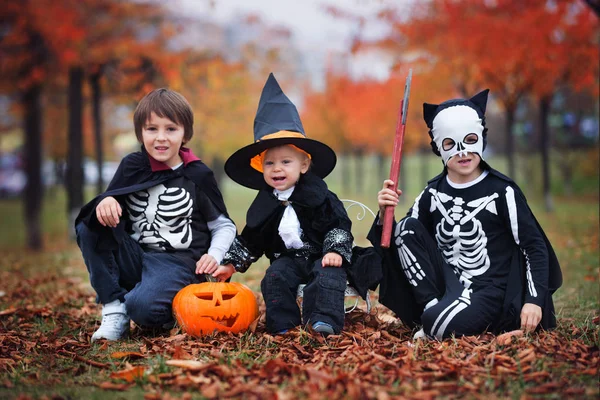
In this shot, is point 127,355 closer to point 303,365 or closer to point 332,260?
point 303,365

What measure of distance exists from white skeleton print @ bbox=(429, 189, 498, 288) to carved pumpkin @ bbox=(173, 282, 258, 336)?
1378 mm

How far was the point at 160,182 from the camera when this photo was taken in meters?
4.36

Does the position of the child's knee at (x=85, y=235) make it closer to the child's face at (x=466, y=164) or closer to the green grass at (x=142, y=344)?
the green grass at (x=142, y=344)

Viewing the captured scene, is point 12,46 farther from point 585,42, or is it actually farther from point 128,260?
point 585,42

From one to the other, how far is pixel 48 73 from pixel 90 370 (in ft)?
36.1

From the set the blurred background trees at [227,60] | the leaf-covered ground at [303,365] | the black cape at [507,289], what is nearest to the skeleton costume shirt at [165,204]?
the leaf-covered ground at [303,365]

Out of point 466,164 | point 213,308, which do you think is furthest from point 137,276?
point 466,164

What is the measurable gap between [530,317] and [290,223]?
163 cm

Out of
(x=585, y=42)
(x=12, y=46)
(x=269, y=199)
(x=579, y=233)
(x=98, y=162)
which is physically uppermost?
(x=12, y=46)

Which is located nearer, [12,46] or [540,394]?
[540,394]

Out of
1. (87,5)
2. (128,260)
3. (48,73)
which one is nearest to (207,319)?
(128,260)

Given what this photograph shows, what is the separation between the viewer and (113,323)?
4172mm

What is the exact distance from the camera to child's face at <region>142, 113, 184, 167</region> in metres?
4.35

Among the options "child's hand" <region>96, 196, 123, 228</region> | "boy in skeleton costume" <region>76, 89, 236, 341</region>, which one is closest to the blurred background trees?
"boy in skeleton costume" <region>76, 89, 236, 341</region>
